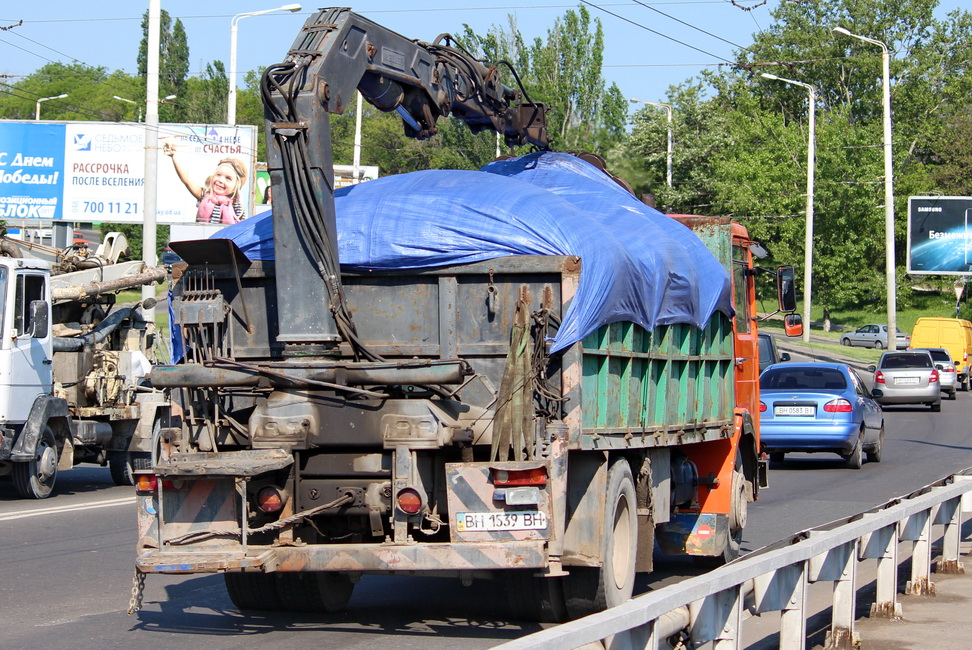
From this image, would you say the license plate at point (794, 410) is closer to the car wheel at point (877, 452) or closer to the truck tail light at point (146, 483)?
the car wheel at point (877, 452)

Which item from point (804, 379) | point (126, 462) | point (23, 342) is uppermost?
point (23, 342)

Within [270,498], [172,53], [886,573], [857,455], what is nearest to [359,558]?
[270,498]

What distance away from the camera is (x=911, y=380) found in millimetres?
35219

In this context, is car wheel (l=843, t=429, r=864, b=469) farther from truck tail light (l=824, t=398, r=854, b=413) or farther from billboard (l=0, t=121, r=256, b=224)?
billboard (l=0, t=121, r=256, b=224)

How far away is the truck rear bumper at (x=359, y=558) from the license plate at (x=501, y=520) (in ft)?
0.27

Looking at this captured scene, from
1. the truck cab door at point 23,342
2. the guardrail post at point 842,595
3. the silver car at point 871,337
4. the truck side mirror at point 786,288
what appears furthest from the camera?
the silver car at point 871,337

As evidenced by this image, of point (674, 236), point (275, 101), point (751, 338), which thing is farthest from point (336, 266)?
point (751, 338)

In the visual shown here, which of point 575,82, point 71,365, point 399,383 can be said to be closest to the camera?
point 399,383

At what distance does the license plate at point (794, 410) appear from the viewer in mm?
20016

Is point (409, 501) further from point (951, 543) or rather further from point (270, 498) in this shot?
point (951, 543)

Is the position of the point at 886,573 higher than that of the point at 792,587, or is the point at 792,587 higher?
the point at 792,587

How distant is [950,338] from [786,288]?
37.3 m

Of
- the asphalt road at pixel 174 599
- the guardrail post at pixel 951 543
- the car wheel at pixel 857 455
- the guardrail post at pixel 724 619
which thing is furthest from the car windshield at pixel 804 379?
the guardrail post at pixel 724 619

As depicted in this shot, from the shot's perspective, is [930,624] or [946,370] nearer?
[930,624]
